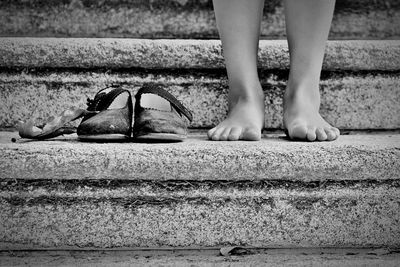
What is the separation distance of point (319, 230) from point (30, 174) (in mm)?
692

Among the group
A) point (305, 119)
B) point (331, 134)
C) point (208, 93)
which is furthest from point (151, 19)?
point (331, 134)

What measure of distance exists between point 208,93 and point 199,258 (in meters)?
0.64

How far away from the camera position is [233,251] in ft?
3.77

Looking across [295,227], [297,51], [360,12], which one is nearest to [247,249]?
[295,227]

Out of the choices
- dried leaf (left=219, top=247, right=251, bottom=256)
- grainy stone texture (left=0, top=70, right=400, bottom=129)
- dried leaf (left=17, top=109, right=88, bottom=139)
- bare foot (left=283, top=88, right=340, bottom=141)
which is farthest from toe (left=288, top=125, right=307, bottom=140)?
dried leaf (left=17, top=109, right=88, bottom=139)

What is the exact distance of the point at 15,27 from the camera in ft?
6.49

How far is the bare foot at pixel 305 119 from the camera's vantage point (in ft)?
4.40

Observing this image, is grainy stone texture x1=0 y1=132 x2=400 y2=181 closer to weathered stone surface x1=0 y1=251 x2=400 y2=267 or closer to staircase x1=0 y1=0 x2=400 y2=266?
staircase x1=0 y1=0 x2=400 y2=266

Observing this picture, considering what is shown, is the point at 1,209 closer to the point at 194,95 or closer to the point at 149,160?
the point at 149,160

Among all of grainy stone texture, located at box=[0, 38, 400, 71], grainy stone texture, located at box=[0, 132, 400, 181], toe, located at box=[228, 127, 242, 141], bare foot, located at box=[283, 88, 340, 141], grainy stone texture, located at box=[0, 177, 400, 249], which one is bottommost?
grainy stone texture, located at box=[0, 177, 400, 249]

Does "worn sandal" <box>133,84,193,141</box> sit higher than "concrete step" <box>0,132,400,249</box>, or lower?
higher

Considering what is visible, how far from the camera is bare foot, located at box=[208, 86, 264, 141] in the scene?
1342 mm

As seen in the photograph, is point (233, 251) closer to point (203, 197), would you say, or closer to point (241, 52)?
point (203, 197)

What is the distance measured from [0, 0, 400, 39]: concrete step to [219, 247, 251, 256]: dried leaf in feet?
3.66
